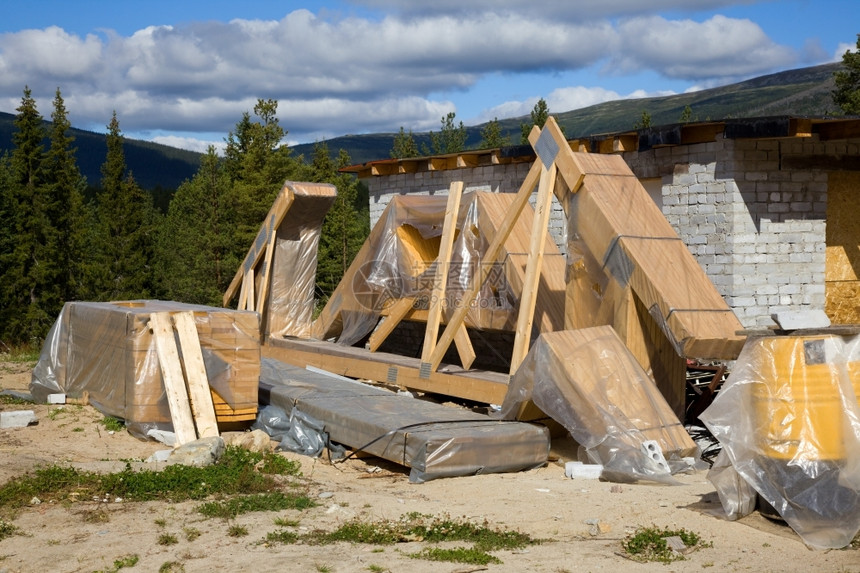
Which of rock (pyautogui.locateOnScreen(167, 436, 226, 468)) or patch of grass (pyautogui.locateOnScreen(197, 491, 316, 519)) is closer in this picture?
patch of grass (pyautogui.locateOnScreen(197, 491, 316, 519))

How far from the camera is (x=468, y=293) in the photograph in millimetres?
9812

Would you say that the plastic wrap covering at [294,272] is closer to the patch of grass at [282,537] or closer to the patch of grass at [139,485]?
the patch of grass at [139,485]

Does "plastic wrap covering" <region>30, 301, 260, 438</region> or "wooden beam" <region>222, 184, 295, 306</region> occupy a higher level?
"wooden beam" <region>222, 184, 295, 306</region>

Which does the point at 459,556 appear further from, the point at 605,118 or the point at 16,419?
the point at 605,118

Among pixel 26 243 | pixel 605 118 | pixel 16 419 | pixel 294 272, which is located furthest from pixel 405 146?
pixel 605 118

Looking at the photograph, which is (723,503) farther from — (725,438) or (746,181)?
(746,181)

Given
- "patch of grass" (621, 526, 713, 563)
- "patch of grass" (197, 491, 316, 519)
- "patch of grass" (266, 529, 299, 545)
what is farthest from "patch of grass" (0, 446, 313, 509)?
"patch of grass" (621, 526, 713, 563)

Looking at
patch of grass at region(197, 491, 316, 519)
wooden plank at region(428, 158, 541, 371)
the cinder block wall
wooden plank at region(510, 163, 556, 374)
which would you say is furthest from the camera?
the cinder block wall

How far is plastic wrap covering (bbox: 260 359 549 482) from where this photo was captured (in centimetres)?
737

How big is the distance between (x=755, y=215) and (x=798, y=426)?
592 cm

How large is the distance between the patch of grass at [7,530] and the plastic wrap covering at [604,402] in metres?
4.13

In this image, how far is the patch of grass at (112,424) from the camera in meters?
9.12

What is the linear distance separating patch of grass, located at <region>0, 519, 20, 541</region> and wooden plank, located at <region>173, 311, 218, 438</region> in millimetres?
2765

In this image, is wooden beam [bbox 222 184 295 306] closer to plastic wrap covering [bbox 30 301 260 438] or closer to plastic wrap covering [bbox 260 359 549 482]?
plastic wrap covering [bbox 30 301 260 438]
